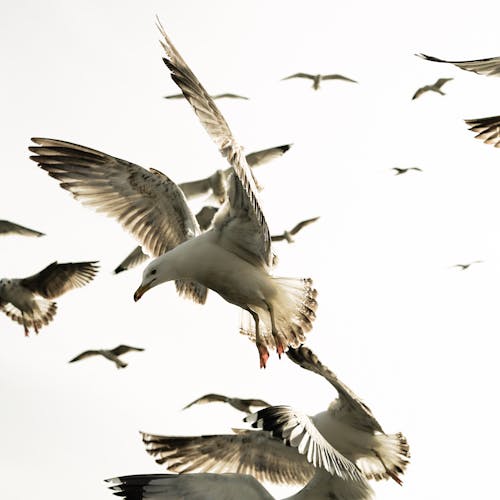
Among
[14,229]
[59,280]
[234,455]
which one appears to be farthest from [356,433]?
[14,229]

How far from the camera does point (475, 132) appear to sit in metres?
7.52

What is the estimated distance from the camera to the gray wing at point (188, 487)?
8.45 metres

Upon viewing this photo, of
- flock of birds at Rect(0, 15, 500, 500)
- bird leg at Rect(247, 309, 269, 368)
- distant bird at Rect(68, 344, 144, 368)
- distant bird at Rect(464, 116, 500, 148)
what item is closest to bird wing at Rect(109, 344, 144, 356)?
distant bird at Rect(68, 344, 144, 368)

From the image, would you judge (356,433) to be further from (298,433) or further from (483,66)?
(483,66)

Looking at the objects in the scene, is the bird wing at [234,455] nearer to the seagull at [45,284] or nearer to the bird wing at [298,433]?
the bird wing at [298,433]

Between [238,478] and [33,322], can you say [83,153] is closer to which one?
[238,478]

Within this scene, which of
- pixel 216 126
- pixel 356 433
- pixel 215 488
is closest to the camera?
pixel 216 126

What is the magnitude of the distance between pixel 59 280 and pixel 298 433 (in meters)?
8.11

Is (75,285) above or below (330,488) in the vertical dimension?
above

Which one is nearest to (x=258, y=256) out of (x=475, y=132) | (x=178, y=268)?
(x=178, y=268)

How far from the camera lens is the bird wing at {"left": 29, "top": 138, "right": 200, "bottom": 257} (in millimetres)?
8695

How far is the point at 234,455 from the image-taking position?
32.0 feet

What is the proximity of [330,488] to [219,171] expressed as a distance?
26.3 ft

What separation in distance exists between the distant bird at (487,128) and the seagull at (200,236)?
4.99 ft
